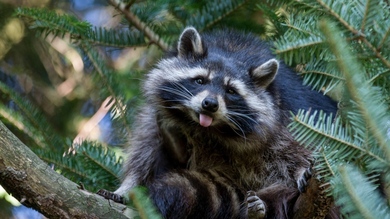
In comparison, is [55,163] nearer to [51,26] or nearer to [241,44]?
[51,26]

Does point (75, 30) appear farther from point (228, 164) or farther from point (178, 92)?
point (228, 164)

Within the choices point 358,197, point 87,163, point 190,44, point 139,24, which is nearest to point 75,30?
point 139,24

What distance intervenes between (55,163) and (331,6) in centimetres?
230

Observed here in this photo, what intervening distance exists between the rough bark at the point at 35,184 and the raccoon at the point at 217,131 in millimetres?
690

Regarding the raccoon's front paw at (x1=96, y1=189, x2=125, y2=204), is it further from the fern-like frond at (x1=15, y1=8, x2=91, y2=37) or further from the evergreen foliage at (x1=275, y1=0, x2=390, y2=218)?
the evergreen foliage at (x1=275, y1=0, x2=390, y2=218)

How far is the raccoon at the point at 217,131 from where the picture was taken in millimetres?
4168

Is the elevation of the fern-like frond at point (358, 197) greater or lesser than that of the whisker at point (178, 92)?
greater

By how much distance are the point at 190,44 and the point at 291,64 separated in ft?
2.32

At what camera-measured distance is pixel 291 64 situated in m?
4.71

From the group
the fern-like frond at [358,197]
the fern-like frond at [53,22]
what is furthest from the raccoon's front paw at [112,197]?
the fern-like frond at [358,197]

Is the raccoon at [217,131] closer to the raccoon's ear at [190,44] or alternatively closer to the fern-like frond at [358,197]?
the raccoon's ear at [190,44]

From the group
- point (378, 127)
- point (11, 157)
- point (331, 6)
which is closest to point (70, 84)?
point (11, 157)

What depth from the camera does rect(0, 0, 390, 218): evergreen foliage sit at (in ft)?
7.49

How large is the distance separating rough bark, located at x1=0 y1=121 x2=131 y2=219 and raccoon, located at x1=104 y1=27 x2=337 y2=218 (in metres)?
0.69
